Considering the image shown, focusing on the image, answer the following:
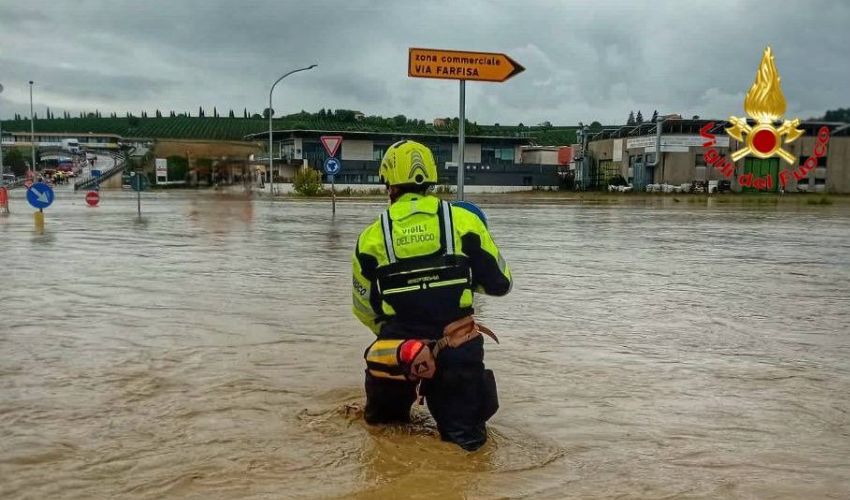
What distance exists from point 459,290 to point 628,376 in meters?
2.48

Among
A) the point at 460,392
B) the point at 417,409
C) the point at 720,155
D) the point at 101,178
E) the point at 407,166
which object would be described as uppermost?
the point at 720,155

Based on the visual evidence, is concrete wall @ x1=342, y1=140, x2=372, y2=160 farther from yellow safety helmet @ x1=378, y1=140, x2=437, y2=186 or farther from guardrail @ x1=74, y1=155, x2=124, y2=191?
yellow safety helmet @ x1=378, y1=140, x2=437, y2=186

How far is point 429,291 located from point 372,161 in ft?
245

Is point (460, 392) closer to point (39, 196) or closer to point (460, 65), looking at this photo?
point (460, 65)

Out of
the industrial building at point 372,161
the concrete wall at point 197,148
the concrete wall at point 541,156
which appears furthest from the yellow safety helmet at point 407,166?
the concrete wall at point 541,156

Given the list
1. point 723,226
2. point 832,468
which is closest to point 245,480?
point 832,468

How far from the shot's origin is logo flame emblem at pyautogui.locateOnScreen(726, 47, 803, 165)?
4884 cm

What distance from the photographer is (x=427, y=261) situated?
405 centimetres

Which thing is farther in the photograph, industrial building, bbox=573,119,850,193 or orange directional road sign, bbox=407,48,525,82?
industrial building, bbox=573,119,850,193

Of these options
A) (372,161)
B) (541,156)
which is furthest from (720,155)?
(372,161)

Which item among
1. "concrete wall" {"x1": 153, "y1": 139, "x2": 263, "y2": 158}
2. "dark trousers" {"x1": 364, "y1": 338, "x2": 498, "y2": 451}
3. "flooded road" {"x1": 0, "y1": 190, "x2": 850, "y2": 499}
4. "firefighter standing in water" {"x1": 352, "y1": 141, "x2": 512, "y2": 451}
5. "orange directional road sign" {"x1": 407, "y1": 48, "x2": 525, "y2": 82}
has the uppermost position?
"orange directional road sign" {"x1": 407, "y1": 48, "x2": 525, "y2": 82}

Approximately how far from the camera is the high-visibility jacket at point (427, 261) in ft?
13.3

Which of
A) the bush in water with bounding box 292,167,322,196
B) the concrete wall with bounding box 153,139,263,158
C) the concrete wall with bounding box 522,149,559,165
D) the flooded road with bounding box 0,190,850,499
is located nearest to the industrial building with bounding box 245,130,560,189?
the concrete wall with bounding box 522,149,559,165

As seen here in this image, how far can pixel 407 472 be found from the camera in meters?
3.95
